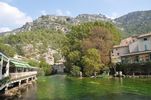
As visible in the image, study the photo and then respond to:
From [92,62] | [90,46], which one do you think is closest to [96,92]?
[92,62]

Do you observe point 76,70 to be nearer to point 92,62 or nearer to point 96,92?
point 92,62

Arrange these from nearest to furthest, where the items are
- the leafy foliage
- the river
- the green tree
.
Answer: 1. the river
2. the green tree
3. the leafy foliage

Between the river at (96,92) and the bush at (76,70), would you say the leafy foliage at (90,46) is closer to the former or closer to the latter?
the bush at (76,70)

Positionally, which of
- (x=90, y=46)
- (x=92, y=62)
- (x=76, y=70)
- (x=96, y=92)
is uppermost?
(x=90, y=46)

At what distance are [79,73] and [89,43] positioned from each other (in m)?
9.93

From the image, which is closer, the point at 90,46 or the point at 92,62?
the point at 92,62

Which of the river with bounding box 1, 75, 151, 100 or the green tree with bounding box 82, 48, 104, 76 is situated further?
the green tree with bounding box 82, 48, 104, 76

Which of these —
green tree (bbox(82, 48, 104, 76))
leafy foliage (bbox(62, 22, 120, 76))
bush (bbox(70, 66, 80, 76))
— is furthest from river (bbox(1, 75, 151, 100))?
bush (bbox(70, 66, 80, 76))

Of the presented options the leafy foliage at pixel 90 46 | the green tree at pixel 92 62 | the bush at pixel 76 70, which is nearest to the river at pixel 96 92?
the green tree at pixel 92 62

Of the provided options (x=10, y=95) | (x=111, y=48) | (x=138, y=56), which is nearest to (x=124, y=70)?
(x=138, y=56)

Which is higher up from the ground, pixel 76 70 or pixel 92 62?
pixel 92 62

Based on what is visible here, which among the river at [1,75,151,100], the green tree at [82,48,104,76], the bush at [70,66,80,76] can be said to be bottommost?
the river at [1,75,151,100]

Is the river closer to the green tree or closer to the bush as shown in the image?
the green tree

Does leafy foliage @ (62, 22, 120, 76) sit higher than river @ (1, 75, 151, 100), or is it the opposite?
leafy foliage @ (62, 22, 120, 76)
